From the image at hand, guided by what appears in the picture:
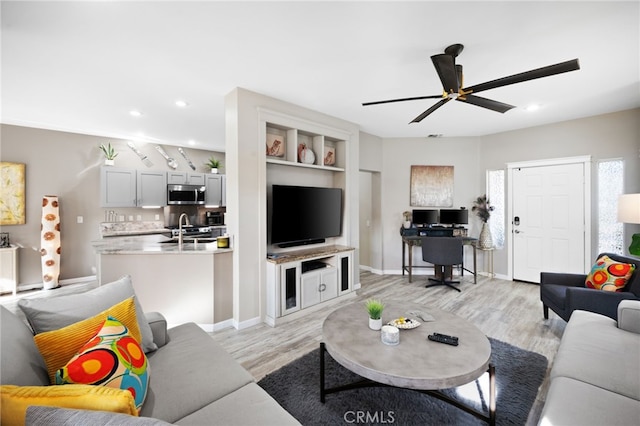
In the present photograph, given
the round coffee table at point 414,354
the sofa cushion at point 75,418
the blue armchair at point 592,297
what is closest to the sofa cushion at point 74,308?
the sofa cushion at point 75,418

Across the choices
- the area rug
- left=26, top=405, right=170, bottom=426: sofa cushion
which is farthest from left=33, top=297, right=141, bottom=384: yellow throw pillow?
the area rug

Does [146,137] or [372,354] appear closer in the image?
[372,354]

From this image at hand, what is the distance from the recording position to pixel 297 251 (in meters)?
3.65

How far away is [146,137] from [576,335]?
20.9 feet

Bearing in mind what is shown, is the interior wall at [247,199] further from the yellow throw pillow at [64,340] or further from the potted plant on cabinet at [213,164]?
the potted plant on cabinet at [213,164]

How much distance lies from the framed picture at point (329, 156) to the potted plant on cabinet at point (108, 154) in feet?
12.6

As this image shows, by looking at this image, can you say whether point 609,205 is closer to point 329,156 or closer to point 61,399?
point 329,156

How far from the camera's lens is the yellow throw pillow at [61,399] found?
751 millimetres

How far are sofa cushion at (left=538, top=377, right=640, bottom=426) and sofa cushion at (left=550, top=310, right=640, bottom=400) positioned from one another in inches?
3.3

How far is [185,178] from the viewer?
5.64 m

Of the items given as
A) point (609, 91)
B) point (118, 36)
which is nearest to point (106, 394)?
point (118, 36)

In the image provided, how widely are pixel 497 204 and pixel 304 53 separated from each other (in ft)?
14.7

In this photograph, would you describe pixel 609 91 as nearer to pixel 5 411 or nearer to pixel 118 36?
pixel 118 36

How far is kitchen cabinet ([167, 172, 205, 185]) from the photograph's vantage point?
17.9 ft
